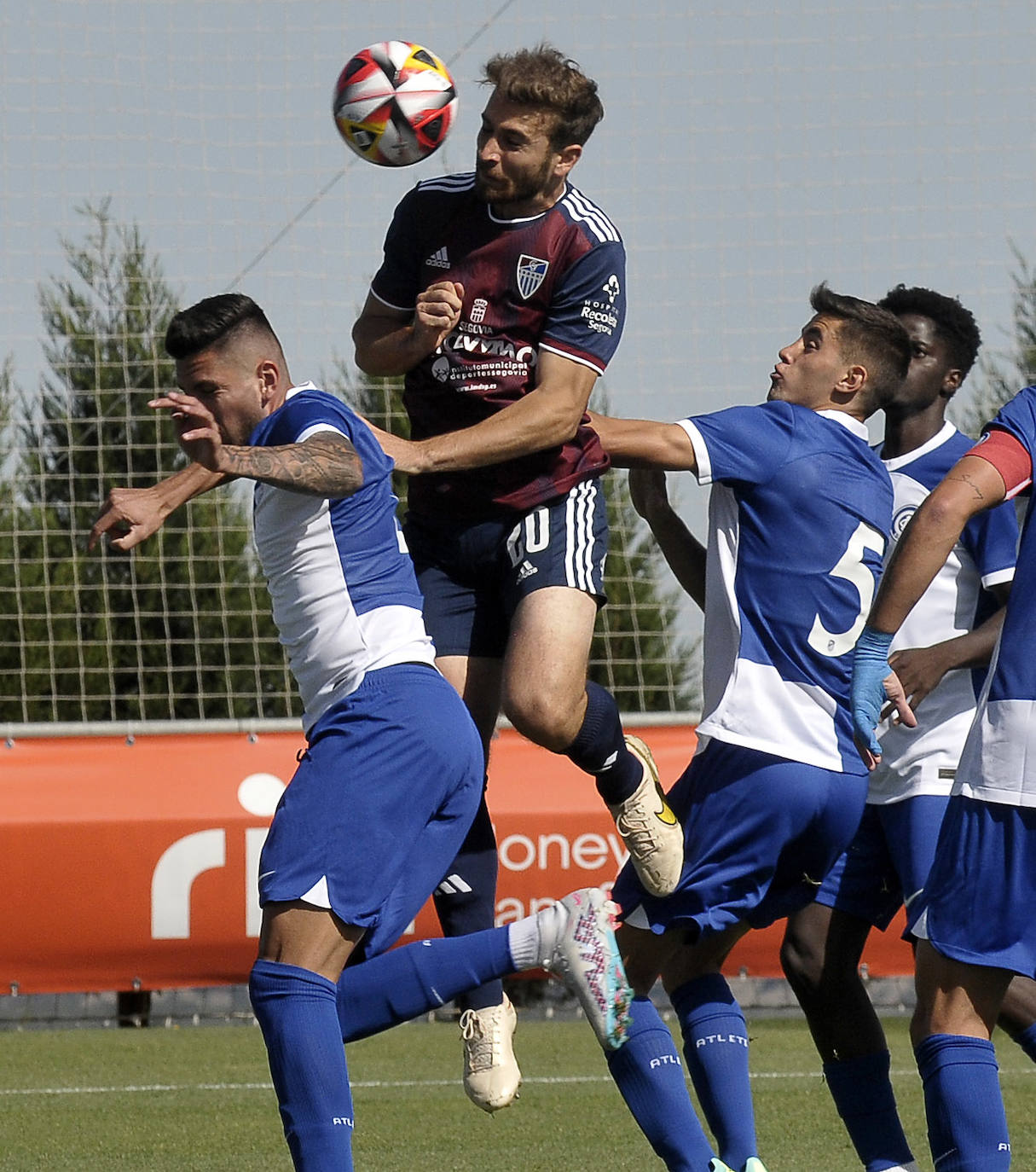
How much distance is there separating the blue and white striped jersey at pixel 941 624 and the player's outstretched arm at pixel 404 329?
1.45m

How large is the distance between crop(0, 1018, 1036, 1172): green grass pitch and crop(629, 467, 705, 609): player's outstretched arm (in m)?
1.94

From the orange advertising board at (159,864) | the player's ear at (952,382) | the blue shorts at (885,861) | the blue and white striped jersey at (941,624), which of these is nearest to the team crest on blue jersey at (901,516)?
the blue and white striped jersey at (941,624)

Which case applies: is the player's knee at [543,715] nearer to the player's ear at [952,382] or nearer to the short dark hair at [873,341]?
the short dark hair at [873,341]

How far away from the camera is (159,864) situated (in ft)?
32.2

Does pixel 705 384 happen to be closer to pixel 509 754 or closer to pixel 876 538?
pixel 509 754

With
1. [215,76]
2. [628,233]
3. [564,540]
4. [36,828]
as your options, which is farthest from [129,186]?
[564,540]

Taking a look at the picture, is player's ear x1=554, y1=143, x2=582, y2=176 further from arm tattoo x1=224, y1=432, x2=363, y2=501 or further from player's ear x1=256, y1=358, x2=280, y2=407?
arm tattoo x1=224, y1=432, x2=363, y2=501

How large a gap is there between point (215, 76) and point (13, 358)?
7.80 feet

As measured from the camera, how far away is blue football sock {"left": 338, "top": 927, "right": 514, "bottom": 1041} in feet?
14.0

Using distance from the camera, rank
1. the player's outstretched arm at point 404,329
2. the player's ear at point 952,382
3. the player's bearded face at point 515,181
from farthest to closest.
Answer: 1. the player's ear at point 952,382
2. the player's bearded face at point 515,181
3. the player's outstretched arm at point 404,329

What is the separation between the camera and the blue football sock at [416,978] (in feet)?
14.0

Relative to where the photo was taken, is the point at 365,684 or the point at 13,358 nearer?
the point at 365,684

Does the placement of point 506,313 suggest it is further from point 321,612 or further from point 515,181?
point 321,612

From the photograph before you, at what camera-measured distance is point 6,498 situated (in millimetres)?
12914
